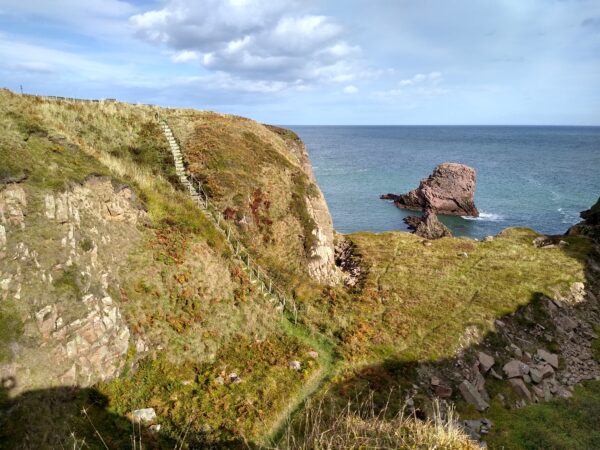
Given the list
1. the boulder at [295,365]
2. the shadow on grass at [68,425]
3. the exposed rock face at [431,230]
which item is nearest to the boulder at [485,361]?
the boulder at [295,365]

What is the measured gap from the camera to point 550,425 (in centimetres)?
2316

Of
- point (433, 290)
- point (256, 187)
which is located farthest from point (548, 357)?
point (256, 187)

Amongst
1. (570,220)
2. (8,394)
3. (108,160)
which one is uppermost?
(108,160)

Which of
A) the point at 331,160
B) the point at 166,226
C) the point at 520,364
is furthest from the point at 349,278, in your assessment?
the point at 331,160

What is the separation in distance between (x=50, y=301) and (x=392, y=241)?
Result: 3868cm

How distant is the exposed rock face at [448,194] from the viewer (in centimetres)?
10112

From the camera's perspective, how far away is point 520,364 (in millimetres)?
27750

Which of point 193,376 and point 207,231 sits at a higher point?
point 207,231

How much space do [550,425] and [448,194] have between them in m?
85.3

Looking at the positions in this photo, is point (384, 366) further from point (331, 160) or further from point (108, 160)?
point (331, 160)

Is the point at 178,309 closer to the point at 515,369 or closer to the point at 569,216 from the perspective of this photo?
the point at 515,369

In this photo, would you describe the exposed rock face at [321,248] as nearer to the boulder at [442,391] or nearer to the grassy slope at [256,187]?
A: the grassy slope at [256,187]

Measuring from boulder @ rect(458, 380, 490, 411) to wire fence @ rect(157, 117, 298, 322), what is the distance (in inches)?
457

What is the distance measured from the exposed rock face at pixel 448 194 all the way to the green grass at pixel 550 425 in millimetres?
79103
